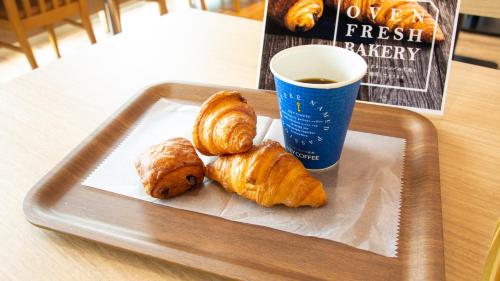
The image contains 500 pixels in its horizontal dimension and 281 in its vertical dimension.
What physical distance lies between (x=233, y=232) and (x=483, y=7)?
1.28 metres

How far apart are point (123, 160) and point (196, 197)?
0.50 ft

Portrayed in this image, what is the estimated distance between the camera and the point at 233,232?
509mm

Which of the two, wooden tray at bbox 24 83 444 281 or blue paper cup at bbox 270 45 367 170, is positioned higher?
blue paper cup at bbox 270 45 367 170

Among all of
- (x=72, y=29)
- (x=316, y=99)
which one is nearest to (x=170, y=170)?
(x=316, y=99)

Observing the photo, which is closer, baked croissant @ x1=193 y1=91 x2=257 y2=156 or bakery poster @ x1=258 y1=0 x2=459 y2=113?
baked croissant @ x1=193 y1=91 x2=257 y2=156

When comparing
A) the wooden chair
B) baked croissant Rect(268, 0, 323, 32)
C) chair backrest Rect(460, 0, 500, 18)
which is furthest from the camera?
the wooden chair

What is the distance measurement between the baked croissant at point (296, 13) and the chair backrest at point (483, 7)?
0.88m

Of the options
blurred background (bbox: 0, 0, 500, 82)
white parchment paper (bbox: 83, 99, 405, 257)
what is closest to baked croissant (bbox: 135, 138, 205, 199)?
white parchment paper (bbox: 83, 99, 405, 257)

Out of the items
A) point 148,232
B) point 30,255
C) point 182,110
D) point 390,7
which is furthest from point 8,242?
point 390,7

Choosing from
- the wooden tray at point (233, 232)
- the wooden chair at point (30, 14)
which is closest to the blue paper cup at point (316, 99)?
the wooden tray at point (233, 232)

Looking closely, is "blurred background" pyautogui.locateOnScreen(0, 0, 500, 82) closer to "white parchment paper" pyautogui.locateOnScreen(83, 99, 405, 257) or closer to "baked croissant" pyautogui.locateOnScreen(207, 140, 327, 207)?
"white parchment paper" pyautogui.locateOnScreen(83, 99, 405, 257)

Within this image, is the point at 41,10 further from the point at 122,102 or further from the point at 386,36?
the point at 386,36

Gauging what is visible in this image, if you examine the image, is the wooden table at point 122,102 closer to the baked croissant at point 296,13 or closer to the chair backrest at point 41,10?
the baked croissant at point 296,13

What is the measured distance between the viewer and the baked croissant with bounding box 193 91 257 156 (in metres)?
0.55
